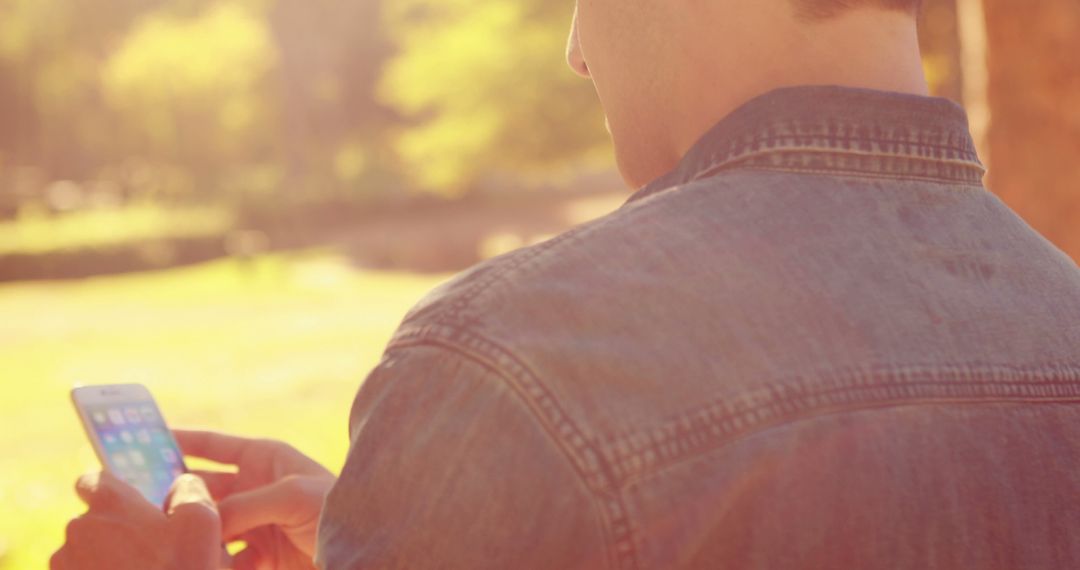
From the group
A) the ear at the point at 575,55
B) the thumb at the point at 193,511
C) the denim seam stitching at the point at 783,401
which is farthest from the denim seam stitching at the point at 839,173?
the thumb at the point at 193,511

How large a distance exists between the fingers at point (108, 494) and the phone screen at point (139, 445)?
9.9 inches

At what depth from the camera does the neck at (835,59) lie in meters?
1.30

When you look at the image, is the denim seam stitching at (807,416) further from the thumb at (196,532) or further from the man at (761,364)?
the thumb at (196,532)

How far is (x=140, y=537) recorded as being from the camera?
4.71 ft

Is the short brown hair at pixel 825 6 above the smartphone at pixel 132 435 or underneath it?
above

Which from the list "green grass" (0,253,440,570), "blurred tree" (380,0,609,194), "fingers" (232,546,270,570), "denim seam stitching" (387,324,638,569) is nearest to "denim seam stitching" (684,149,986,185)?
"denim seam stitching" (387,324,638,569)

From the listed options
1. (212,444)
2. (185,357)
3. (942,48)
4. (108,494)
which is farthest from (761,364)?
(185,357)

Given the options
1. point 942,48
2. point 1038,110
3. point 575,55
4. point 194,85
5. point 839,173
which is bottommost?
point 839,173

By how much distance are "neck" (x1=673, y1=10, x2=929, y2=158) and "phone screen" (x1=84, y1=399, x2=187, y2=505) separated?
1044 millimetres

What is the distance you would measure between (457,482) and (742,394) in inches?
10.8

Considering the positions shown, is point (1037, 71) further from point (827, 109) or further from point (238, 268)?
point (238, 268)

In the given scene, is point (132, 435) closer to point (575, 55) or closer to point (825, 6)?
point (575, 55)

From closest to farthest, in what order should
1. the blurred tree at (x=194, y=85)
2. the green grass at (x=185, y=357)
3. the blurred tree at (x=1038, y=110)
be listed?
the blurred tree at (x=1038, y=110), the green grass at (x=185, y=357), the blurred tree at (x=194, y=85)

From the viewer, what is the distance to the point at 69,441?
10.9 m
